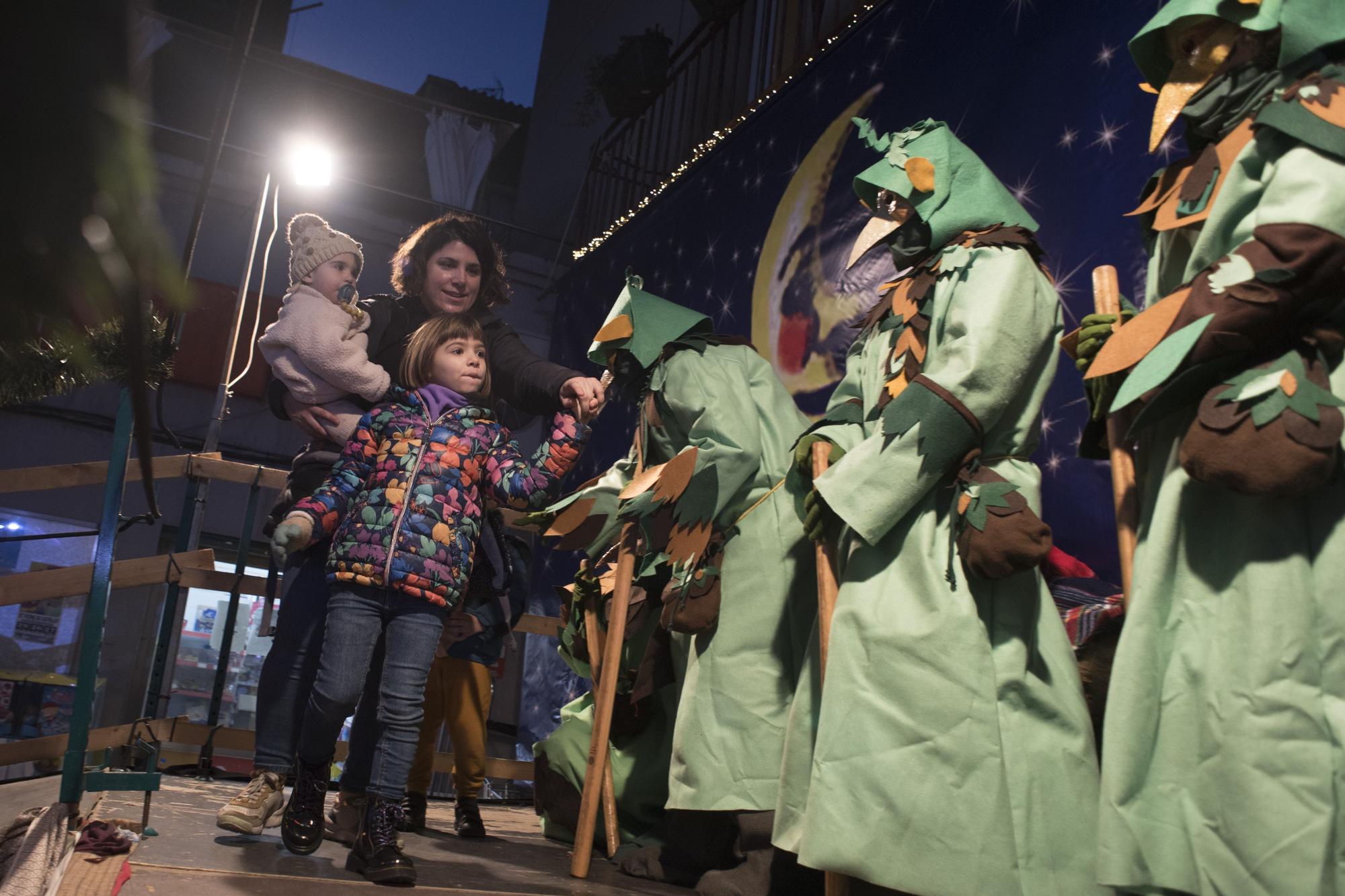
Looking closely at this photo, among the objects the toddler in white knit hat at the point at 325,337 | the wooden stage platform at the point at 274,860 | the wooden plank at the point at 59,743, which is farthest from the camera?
the toddler in white knit hat at the point at 325,337

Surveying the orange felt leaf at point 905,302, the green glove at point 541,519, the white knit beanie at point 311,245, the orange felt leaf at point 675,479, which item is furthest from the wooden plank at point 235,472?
the orange felt leaf at point 905,302

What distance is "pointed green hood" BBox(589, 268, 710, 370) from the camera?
9.37 feet

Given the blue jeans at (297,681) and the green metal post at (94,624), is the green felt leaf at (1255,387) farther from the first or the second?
the blue jeans at (297,681)

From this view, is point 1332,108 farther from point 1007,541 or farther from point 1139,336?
point 1007,541

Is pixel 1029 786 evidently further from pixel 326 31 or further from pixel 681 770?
pixel 326 31

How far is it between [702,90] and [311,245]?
3225mm

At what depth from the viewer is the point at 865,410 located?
2236 millimetres

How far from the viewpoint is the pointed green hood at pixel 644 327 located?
286 centimetres

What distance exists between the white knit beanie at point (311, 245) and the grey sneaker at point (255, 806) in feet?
5.97

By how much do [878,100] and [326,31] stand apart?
515cm

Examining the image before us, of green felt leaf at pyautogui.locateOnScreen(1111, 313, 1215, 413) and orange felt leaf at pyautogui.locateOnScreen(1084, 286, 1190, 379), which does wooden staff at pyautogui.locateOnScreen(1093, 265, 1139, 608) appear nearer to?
orange felt leaf at pyautogui.locateOnScreen(1084, 286, 1190, 379)

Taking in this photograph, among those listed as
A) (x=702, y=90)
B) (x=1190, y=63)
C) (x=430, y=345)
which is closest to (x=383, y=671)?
(x=430, y=345)

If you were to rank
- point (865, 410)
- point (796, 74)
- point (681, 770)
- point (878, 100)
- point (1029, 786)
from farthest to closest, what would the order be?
point (796, 74), point (878, 100), point (681, 770), point (865, 410), point (1029, 786)

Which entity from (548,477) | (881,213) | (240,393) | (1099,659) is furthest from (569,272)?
(1099,659)
